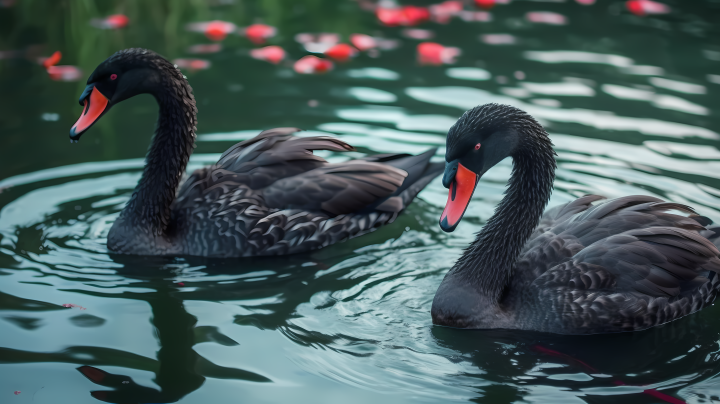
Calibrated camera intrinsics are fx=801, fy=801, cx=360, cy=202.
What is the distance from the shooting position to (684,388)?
4.79m

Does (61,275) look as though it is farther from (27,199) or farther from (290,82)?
(290,82)

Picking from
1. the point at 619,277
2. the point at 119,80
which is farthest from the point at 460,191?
the point at 119,80

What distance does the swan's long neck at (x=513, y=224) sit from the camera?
5.43 meters

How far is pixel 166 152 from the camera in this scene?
265 inches

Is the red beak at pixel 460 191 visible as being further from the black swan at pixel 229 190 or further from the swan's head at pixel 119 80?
the swan's head at pixel 119 80

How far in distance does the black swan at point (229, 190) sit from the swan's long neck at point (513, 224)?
5.19ft

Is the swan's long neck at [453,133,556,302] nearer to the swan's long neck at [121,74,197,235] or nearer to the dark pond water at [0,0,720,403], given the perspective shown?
the dark pond water at [0,0,720,403]

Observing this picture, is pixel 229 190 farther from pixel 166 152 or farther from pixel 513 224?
pixel 513 224

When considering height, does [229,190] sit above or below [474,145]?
below

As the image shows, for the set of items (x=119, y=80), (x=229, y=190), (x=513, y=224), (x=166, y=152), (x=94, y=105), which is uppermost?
(x=119, y=80)

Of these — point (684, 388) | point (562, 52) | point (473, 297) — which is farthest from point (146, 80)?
point (562, 52)

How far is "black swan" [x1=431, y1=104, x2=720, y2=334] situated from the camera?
525 cm

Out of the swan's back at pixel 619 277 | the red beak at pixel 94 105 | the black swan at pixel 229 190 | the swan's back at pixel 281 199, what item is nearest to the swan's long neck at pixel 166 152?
the black swan at pixel 229 190

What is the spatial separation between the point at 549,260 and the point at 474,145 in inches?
40.4
